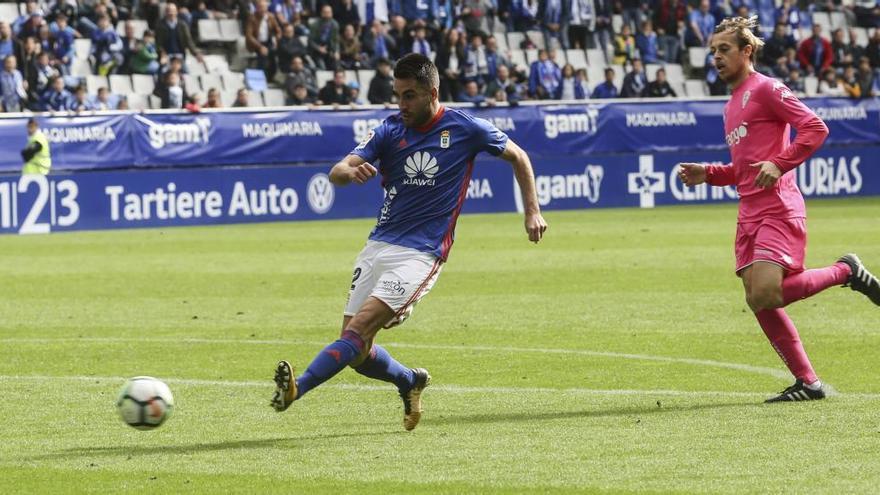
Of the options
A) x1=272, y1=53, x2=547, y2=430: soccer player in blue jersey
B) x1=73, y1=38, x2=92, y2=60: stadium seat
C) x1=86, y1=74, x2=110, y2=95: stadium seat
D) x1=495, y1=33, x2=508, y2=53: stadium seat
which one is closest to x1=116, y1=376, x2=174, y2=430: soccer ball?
x1=272, y1=53, x2=547, y2=430: soccer player in blue jersey

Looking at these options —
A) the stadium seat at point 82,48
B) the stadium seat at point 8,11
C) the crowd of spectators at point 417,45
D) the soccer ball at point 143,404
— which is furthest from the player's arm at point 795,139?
the stadium seat at point 8,11

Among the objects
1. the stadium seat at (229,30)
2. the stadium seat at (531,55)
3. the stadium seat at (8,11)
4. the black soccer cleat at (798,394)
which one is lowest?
the stadium seat at (531,55)

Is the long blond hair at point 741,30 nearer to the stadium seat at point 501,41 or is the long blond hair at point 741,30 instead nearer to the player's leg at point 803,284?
the player's leg at point 803,284

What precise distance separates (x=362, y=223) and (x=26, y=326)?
49.1 feet

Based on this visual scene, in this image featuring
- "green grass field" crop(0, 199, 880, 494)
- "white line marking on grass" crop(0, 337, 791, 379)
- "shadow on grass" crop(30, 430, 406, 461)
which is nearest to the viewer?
"green grass field" crop(0, 199, 880, 494)

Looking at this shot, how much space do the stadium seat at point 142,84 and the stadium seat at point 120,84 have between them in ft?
0.25

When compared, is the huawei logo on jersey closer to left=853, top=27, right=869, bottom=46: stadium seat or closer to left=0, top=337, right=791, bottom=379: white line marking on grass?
left=0, top=337, right=791, bottom=379: white line marking on grass

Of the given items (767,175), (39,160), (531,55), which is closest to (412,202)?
(767,175)

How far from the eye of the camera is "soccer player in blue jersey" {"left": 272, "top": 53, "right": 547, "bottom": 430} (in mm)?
8359

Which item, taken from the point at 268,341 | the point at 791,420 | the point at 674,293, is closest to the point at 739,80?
the point at 791,420

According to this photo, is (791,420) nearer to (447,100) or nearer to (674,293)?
(674,293)

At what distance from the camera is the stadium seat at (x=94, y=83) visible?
30188mm

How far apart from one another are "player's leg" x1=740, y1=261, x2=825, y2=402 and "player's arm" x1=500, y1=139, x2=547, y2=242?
1.34 meters

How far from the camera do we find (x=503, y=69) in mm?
33156
